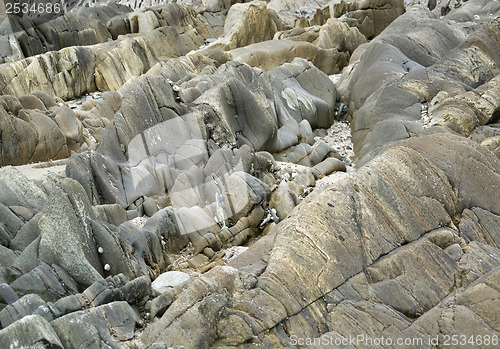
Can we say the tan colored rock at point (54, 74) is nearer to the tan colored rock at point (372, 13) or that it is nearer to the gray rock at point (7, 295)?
the gray rock at point (7, 295)

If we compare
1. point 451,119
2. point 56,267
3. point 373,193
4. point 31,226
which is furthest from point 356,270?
point 451,119

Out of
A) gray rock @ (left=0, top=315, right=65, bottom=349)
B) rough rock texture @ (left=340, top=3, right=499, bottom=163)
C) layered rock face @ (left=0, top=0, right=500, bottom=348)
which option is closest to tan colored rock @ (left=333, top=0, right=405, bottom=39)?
layered rock face @ (left=0, top=0, right=500, bottom=348)

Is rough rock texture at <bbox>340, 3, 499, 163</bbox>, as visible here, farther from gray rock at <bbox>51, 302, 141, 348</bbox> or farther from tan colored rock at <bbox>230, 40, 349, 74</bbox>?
gray rock at <bbox>51, 302, 141, 348</bbox>

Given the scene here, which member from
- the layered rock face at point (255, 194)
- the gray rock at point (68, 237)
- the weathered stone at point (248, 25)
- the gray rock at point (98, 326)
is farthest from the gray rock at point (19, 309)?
the weathered stone at point (248, 25)

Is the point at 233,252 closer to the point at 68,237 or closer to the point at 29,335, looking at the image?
the point at 68,237

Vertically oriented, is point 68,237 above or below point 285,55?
above

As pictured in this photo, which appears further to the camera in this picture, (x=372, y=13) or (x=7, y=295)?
(x=372, y=13)

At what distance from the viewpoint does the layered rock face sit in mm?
6625

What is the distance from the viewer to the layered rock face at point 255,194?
6625 mm

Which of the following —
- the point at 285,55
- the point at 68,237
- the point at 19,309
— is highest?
the point at 19,309

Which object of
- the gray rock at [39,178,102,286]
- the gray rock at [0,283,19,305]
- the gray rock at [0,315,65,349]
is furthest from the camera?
the gray rock at [39,178,102,286]

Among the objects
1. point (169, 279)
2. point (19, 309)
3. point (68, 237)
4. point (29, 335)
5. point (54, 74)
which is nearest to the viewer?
point (29, 335)

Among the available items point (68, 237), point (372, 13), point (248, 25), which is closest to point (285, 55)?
point (248, 25)

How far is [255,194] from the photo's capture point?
39.7ft
